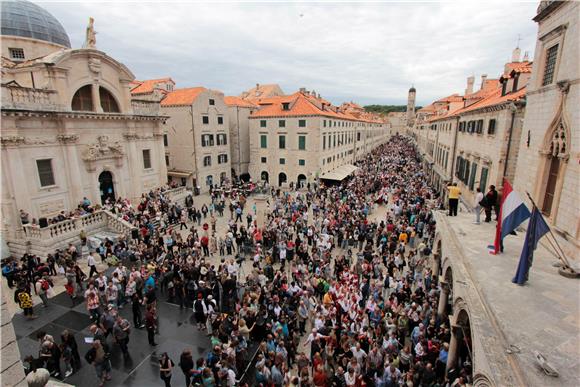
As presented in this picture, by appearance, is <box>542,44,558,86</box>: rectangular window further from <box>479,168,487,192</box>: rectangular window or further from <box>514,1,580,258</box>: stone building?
<box>479,168,487,192</box>: rectangular window

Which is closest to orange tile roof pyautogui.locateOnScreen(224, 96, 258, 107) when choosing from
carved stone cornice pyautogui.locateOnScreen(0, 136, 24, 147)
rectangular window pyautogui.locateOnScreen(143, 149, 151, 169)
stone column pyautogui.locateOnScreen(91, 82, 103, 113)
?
rectangular window pyautogui.locateOnScreen(143, 149, 151, 169)

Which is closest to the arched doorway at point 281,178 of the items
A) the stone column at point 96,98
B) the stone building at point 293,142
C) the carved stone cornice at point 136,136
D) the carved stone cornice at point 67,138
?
the stone building at point 293,142

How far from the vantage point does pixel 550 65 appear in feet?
32.4

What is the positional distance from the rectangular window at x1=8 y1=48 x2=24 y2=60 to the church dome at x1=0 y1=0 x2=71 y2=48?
1.15 meters

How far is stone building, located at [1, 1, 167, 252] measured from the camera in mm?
16875

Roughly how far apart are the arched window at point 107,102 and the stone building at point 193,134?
8.74 metres

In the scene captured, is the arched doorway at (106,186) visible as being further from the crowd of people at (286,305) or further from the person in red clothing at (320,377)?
the person in red clothing at (320,377)

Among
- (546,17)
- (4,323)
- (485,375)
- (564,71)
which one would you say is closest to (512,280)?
(485,375)

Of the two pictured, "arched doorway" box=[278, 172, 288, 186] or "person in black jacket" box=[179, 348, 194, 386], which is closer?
"person in black jacket" box=[179, 348, 194, 386]

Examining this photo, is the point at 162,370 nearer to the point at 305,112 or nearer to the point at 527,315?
the point at 527,315

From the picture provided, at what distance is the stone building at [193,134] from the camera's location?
3262cm

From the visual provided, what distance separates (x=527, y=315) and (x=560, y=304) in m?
1.14

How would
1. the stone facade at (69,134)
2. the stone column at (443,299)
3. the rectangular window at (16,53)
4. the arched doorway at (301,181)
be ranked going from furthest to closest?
the arched doorway at (301,181), the rectangular window at (16,53), the stone facade at (69,134), the stone column at (443,299)

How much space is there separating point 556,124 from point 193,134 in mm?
30562
